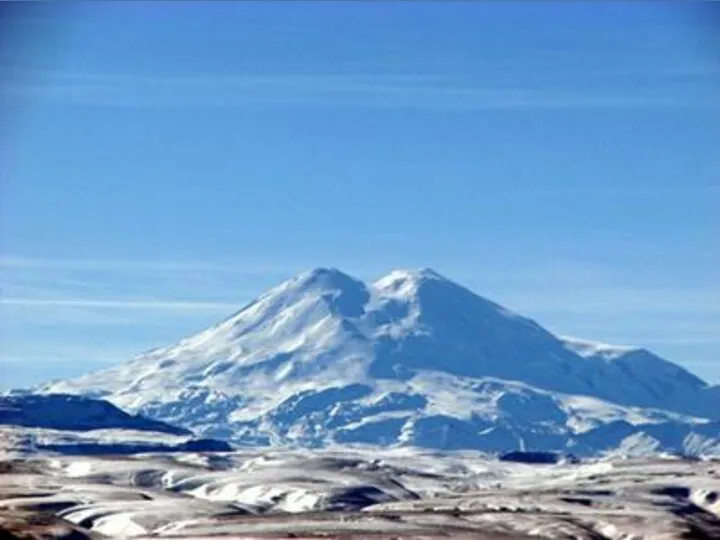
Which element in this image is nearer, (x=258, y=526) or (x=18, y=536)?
(x=18, y=536)

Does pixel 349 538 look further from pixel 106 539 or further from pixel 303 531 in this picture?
pixel 106 539

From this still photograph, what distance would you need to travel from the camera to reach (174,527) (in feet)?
654

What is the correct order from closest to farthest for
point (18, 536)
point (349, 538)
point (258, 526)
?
point (18, 536) < point (349, 538) < point (258, 526)

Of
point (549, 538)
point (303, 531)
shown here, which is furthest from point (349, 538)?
point (549, 538)

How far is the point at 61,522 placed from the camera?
19600 centimetres

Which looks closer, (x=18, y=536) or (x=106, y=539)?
(x=18, y=536)

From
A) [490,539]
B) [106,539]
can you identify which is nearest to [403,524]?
[490,539]

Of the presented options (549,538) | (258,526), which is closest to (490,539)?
(549,538)

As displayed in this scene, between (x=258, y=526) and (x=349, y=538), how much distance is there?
614 inches

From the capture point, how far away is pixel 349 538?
593 ft

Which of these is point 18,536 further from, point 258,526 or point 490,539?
point 490,539

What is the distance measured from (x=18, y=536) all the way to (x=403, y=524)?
4728 centimetres

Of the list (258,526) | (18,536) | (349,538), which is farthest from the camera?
(258,526)

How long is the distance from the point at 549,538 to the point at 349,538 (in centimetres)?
2341
